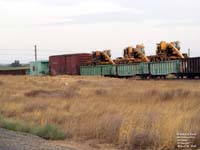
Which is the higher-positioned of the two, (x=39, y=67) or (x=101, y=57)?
(x=101, y=57)

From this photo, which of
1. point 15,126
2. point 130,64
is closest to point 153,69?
point 130,64

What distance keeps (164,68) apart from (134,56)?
11.6m

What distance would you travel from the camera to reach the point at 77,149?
39.4ft

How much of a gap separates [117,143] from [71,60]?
64.7 metres

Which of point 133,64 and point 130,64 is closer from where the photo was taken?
point 133,64

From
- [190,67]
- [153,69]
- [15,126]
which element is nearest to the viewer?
[15,126]

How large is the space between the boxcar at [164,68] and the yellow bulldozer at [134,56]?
5714 mm

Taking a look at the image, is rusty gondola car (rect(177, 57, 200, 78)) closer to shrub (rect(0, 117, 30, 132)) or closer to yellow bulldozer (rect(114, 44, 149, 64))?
yellow bulldozer (rect(114, 44, 149, 64))

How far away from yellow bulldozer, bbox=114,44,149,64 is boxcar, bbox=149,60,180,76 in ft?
18.7

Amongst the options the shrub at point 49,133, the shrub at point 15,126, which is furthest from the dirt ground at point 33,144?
the shrub at point 15,126

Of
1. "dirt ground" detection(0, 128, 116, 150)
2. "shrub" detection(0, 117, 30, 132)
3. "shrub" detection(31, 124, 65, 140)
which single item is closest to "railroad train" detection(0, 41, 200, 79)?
"shrub" detection(0, 117, 30, 132)

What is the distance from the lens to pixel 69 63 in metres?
77.5

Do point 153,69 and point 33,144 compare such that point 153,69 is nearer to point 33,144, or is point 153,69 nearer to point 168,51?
point 168,51

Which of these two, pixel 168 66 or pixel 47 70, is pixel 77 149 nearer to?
pixel 168 66
